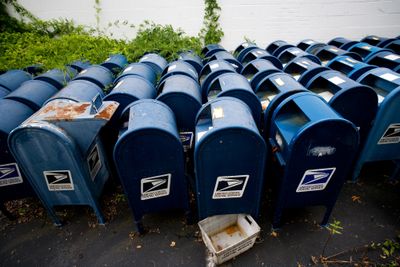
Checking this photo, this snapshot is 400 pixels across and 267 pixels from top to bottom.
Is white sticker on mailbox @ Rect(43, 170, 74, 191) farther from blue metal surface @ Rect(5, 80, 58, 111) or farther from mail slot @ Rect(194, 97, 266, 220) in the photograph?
mail slot @ Rect(194, 97, 266, 220)

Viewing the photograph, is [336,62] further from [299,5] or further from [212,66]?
[299,5]

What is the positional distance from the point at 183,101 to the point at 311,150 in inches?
58.8

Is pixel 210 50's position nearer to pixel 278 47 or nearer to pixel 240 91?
pixel 278 47

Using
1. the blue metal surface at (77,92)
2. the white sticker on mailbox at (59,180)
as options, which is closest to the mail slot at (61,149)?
the white sticker on mailbox at (59,180)

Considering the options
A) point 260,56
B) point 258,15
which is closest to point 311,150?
point 260,56

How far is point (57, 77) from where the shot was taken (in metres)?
3.79

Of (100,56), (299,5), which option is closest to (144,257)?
(100,56)

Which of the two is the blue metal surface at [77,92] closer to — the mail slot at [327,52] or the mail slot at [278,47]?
the mail slot at [278,47]

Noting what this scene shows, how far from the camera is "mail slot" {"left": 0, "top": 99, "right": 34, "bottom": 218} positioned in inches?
95.2

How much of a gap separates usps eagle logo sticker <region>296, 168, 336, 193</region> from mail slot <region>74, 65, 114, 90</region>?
2.95 metres

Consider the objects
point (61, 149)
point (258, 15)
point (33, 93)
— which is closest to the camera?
point (61, 149)

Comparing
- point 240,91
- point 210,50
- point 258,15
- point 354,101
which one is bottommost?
point 354,101

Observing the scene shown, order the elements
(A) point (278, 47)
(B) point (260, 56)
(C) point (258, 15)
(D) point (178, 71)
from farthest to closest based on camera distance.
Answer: (C) point (258, 15)
(A) point (278, 47)
(B) point (260, 56)
(D) point (178, 71)

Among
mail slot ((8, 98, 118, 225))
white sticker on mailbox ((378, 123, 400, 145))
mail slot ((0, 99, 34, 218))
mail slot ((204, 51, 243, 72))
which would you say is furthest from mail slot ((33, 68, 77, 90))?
white sticker on mailbox ((378, 123, 400, 145))
